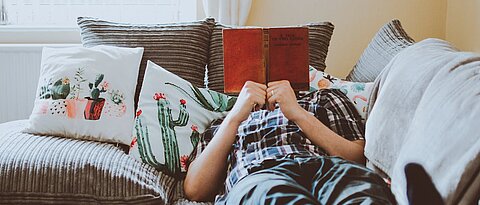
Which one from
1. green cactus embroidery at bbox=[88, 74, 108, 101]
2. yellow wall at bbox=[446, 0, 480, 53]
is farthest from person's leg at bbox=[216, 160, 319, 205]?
yellow wall at bbox=[446, 0, 480, 53]

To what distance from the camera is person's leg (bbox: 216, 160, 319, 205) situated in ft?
4.95

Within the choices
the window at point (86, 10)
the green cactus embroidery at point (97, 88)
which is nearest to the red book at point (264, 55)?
the green cactus embroidery at point (97, 88)

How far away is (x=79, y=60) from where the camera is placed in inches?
88.6

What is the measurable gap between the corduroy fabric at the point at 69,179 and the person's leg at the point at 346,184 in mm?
466

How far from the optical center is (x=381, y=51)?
2344 mm

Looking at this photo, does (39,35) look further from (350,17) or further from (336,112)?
(336,112)

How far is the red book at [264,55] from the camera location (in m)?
1.94

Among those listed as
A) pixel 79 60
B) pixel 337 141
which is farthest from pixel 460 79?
pixel 79 60

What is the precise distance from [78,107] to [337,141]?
86 centimetres

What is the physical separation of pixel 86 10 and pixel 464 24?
1.81 metres

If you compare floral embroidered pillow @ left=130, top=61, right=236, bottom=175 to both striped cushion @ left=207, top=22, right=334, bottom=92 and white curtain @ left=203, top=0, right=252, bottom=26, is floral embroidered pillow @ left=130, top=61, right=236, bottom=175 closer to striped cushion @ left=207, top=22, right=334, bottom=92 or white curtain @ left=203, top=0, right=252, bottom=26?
→ striped cushion @ left=207, top=22, right=334, bottom=92

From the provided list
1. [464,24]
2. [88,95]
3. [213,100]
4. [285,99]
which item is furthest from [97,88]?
[464,24]

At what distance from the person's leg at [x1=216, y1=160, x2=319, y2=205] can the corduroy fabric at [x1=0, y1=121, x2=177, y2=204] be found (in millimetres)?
237

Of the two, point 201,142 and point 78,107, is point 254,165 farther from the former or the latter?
point 78,107
